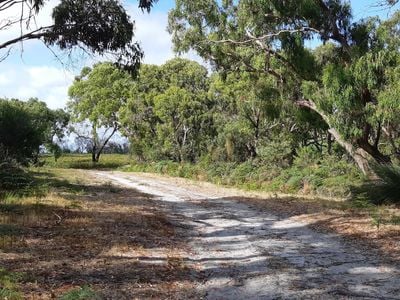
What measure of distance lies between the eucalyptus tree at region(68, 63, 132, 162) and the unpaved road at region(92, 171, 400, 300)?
121 feet

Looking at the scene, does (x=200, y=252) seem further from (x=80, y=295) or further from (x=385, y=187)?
(x=385, y=187)

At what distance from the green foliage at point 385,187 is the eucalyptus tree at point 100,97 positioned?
3534 cm

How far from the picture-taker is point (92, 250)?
838 cm

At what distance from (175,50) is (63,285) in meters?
17.6

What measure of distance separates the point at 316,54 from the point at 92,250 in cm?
1586

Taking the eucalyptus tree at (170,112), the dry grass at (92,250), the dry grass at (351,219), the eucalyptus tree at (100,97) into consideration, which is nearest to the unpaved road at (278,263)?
the dry grass at (351,219)

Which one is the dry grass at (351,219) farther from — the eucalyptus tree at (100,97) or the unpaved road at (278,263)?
the eucalyptus tree at (100,97)

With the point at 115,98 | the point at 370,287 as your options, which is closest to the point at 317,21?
the point at 370,287

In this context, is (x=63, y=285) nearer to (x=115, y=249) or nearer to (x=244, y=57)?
(x=115, y=249)

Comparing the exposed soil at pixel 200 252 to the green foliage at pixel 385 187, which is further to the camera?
the green foliage at pixel 385 187

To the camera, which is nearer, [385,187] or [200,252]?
[200,252]

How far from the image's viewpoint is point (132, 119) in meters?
43.4

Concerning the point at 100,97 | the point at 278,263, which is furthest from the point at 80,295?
Result: the point at 100,97

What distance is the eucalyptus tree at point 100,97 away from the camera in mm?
49216
